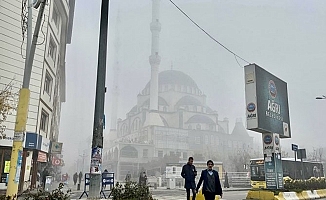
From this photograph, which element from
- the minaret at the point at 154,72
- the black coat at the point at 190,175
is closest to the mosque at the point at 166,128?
the minaret at the point at 154,72

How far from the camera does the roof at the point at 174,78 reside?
118625mm

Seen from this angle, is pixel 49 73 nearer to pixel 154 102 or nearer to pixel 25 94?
pixel 25 94

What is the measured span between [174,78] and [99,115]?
109912 millimetres

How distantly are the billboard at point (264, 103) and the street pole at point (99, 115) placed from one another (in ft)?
30.5

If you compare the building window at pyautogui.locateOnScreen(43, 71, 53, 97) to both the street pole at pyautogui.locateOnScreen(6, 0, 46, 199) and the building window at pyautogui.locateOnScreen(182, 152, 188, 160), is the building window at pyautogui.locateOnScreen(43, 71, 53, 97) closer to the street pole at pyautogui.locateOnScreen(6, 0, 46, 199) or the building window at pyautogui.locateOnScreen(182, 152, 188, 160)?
the street pole at pyautogui.locateOnScreen(6, 0, 46, 199)

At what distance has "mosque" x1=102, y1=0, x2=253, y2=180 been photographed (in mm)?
89750

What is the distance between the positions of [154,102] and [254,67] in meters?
89.6

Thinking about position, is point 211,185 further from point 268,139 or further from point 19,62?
point 19,62

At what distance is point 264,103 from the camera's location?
1773cm

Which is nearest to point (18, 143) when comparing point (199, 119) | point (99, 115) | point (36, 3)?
point (99, 115)

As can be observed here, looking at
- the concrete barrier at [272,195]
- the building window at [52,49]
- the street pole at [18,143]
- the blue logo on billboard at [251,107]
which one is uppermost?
the building window at [52,49]

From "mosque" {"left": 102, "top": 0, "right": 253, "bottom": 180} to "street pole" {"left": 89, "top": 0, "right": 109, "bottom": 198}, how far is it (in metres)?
75.6

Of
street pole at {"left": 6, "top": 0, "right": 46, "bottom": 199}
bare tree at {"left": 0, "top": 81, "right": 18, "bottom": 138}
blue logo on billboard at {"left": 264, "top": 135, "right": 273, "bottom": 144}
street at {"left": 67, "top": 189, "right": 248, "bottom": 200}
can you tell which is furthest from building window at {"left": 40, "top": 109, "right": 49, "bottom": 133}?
street pole at {"left": 6, "top": 0, "right": 46, "bottom": 199}

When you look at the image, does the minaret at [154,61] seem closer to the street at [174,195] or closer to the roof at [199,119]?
the roof at [199,119]
